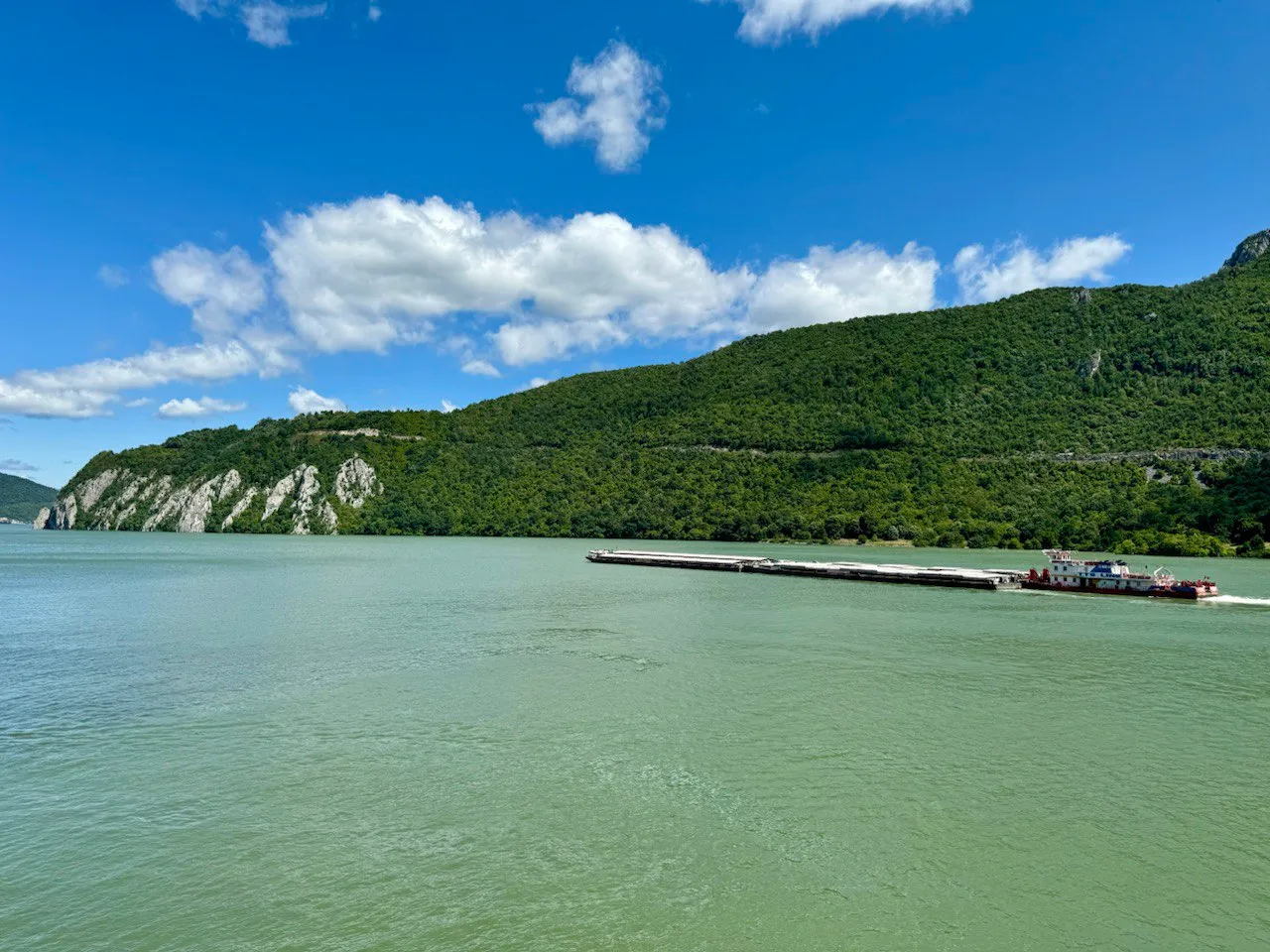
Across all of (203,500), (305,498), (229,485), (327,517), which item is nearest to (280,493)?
(305,498)

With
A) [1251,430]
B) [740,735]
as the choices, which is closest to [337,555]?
[740,735]

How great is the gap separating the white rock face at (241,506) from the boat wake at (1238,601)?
171028mm

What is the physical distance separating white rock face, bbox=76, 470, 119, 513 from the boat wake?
213 meters

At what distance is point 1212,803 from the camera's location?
48.0 ft

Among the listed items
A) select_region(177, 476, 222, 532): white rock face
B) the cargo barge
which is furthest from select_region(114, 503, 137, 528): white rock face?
the cargo barge

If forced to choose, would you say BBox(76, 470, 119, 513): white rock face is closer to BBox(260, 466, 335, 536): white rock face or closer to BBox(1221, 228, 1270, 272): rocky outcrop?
BBox(260, 466, 335, 536): white rock face

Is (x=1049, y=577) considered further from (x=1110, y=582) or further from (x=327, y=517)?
(x=327, y=517)

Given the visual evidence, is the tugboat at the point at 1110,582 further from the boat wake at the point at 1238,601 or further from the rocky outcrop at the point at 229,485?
the rocky outcrop at the point at 229,485

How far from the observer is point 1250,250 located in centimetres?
13788

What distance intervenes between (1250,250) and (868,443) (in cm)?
7799

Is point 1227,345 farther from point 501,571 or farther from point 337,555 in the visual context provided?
point 337,555

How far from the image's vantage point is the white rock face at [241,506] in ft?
558

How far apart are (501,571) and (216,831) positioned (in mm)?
53836

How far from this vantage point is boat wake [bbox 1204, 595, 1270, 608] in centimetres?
4419
